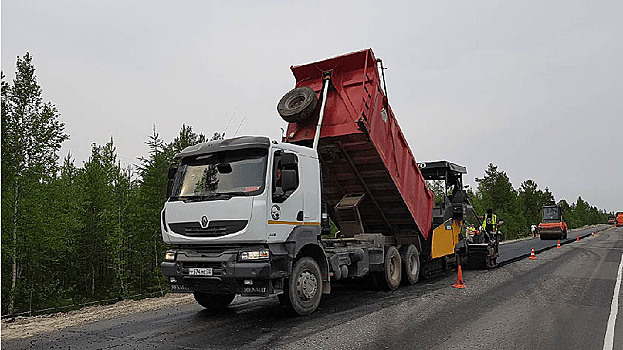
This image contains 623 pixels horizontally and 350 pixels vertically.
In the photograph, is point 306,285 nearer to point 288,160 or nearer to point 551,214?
point 288,160

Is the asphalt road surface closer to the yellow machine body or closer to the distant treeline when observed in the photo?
the yellow machine body

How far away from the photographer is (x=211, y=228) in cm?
671

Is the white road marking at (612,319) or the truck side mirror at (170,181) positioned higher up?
the truck side mirror at (170,181)

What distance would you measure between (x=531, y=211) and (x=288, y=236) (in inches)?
2640

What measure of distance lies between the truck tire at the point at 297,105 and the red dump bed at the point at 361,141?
8.4 inches

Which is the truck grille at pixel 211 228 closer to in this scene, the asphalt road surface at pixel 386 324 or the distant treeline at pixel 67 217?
the asphalt road surface at pixel 386 324

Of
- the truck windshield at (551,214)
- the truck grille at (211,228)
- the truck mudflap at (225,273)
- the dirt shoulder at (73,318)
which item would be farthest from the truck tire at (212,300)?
the truck windshield at (551,214)

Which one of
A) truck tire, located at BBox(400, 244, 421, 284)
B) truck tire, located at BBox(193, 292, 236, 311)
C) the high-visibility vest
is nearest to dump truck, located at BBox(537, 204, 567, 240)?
the high-visibility vest

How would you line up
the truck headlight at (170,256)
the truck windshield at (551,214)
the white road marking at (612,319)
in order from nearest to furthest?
1. the white road marking at (612,319)
2. the truck headlight at (170,256)
3. the truck windshield at (551,214)

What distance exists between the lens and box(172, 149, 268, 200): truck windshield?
675 centimetres

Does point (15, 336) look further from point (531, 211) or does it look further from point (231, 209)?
point (531, 211)

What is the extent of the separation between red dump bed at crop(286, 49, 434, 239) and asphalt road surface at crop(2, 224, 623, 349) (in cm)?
198

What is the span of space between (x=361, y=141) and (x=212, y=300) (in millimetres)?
3921

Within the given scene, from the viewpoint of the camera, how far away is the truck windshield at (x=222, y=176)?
22.1ft
